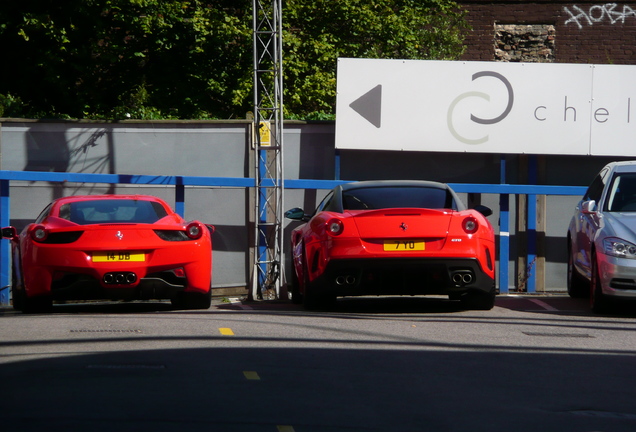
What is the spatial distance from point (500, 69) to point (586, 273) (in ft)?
17.6

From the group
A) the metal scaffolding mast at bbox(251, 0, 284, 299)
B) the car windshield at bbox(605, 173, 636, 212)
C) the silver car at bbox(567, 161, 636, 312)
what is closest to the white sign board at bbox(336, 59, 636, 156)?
the metal scaffolding mast at bbox(251, 0, 284, 299)

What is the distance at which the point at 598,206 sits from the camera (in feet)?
41.2

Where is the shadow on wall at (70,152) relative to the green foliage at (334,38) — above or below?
below

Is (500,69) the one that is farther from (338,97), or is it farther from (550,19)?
(550,19)

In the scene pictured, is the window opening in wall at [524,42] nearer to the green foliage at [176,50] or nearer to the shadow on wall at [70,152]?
the green foliage at [176,50]

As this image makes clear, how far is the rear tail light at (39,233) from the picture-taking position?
11578 mm

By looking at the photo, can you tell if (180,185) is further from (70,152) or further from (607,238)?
(607,238)

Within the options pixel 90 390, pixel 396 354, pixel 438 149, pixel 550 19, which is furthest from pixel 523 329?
pixel 550 19

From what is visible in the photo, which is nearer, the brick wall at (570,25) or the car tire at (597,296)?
the car tire at (597,296)

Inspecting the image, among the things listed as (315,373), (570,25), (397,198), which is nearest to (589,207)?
(397,198)

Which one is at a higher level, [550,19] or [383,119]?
[550,19]

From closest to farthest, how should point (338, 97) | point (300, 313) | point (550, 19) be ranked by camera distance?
1. point (300, 313)
2. point (338, 97)
3. point (550, 19)

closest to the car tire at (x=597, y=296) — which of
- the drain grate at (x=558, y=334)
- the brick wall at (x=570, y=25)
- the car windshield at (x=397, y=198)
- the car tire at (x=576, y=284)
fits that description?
the car windshield at (x=397, y=198)

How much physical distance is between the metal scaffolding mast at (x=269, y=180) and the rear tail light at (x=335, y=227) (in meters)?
3.95
